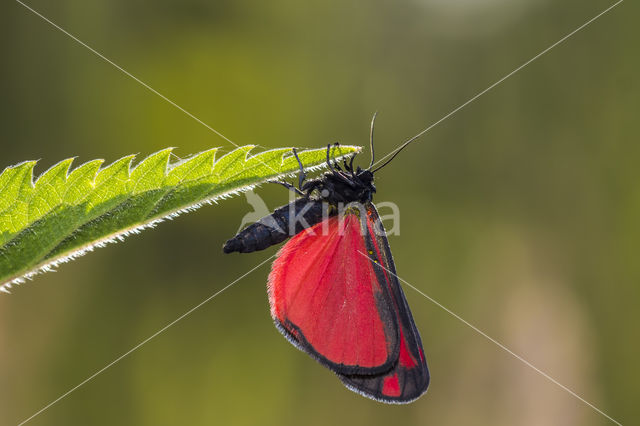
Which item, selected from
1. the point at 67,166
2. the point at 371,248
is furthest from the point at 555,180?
the point at 67,166

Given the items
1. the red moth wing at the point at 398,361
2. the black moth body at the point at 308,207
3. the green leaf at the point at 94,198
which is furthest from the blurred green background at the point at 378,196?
the green leaf at the point at 94,198

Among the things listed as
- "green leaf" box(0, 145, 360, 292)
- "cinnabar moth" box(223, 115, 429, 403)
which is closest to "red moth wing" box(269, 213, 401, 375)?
"cinnabar moth" box(223, 115, 429, 403)

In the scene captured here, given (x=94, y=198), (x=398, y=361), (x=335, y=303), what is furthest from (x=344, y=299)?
(x=94, y=198)

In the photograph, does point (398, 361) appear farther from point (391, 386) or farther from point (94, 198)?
point (94, 198)

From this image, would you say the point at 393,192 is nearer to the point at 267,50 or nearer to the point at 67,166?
the point at 267,50

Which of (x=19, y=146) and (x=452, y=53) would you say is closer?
(x=19, y=146)

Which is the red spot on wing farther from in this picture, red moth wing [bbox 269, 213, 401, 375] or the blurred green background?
the blurred green background

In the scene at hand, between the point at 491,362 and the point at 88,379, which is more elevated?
the point at 88,379
